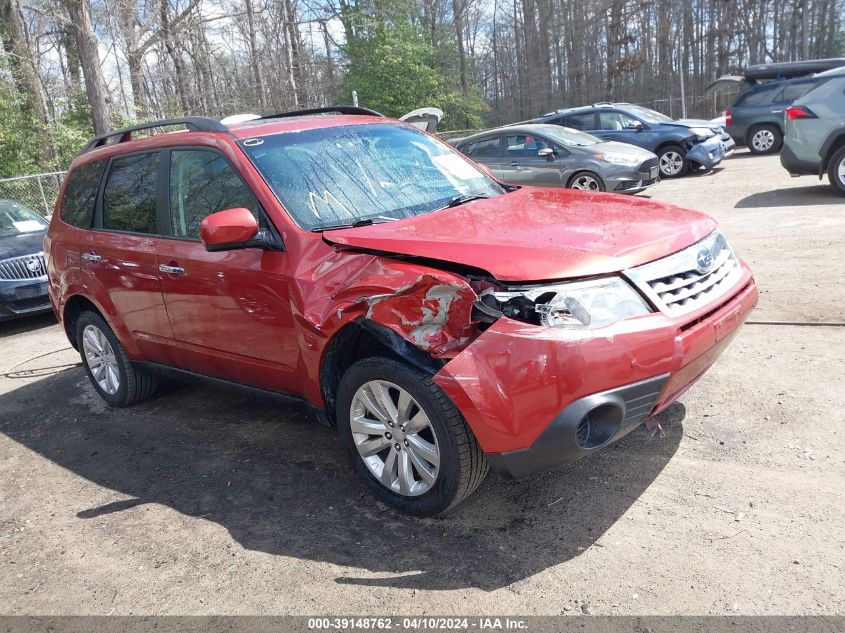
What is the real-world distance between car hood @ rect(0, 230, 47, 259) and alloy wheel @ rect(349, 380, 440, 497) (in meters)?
6.90

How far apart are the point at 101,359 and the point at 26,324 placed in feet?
14.7

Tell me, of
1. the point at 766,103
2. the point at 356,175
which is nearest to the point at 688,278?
the point at 356,175

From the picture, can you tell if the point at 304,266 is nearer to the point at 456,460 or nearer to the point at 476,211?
the point at 476,211

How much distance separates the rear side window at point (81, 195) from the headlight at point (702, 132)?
491 inches

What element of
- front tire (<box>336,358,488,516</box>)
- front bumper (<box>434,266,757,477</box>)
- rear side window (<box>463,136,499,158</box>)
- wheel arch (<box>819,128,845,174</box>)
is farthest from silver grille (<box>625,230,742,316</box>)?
rear side window (<box>463,136,499,158</box>)

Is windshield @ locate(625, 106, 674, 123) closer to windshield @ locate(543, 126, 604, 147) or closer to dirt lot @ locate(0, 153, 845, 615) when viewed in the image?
windshield @ locate(543, 126, 604, 147)

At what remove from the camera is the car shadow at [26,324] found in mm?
8492

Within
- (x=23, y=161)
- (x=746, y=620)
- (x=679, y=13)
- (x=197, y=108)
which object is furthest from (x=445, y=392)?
(x=679, y=13)

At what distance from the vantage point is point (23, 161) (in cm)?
2070

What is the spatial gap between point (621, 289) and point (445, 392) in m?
0.83

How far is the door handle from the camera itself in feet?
13.3

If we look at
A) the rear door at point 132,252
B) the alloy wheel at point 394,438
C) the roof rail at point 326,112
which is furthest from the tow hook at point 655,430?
the rear door at point 132,252

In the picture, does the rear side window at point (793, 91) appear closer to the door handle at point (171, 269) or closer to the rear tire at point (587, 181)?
the rear tire at point (587, 181)

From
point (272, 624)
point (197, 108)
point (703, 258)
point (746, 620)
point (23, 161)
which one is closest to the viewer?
point (746, 620)
